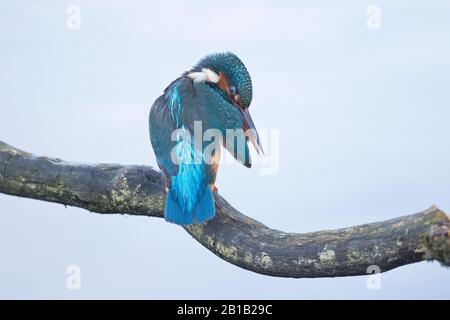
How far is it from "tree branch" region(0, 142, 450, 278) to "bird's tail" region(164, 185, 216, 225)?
0.14 metres

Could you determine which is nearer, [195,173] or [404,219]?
[404,219]

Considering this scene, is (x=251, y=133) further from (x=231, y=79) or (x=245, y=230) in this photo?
(x=245, y=230)

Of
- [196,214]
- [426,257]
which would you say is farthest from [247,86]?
[426,257]

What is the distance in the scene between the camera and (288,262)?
310 centimetres

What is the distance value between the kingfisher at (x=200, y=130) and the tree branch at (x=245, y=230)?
0.16 metres

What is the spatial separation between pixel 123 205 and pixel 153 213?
154mm

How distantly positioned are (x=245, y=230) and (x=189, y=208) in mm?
266

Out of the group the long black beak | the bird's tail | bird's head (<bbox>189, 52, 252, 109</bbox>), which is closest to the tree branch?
the bird's tail

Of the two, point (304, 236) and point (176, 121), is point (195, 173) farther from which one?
point (304, 236)

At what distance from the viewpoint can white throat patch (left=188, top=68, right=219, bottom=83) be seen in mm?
3879

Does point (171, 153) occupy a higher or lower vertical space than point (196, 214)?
higher

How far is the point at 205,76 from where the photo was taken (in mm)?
3920

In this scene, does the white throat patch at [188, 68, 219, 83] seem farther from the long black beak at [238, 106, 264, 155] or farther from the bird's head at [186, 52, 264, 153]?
the long black beak at [238, 106, 264, 155]

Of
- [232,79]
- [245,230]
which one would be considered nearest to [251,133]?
[232,79]
